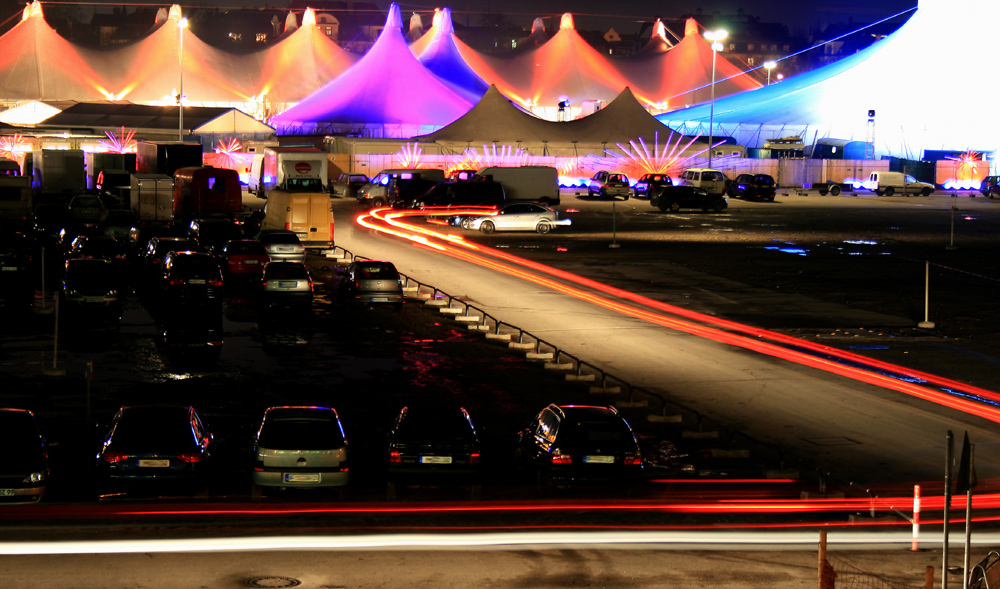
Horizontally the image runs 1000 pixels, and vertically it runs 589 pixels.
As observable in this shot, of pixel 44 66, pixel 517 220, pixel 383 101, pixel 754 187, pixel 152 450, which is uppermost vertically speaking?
pixel 44 66

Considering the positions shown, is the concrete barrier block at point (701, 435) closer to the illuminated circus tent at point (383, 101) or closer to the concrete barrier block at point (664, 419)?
the concrete barrier block at point (664, 419)

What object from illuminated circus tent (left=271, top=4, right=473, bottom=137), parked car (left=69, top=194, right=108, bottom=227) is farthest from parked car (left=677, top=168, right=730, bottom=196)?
parked car (left=69, top=194, right=108, bottom=227)

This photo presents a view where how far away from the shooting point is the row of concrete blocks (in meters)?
15.7

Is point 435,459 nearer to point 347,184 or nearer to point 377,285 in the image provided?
point 377,285

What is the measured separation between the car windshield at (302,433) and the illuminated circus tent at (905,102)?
7054cm

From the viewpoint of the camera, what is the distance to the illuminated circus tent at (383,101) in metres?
70.7

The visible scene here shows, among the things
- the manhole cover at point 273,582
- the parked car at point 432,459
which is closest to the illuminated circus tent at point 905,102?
the parked car at point 432,459

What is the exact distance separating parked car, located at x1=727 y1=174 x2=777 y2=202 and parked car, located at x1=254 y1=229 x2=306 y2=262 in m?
36.5

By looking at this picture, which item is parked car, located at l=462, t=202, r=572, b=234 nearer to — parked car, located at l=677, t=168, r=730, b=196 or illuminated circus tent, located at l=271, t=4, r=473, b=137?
parked car, located at l=677, t=168, r=730, b=196

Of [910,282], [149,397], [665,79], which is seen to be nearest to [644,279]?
[910,282]

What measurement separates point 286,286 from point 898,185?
57380 mm

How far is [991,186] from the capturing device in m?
73.3

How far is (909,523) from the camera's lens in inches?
490

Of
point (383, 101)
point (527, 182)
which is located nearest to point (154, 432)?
point (527, 182)
